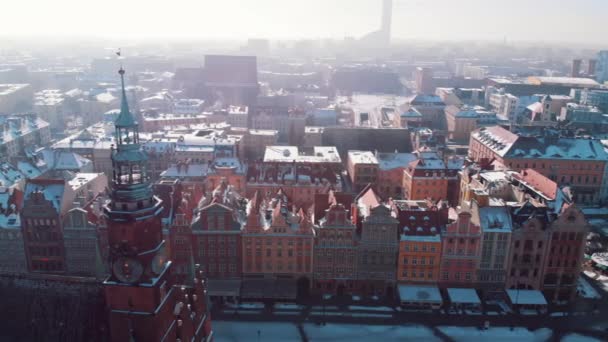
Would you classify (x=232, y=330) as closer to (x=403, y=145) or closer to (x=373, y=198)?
(x=373, y=198)

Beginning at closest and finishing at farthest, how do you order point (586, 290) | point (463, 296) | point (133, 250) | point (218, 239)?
point (133, 250) → point (463, 296) → point (218, 239) → point (586, 290)

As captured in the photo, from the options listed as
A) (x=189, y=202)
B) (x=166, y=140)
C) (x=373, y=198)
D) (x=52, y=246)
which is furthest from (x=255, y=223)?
(x=166, y=140)

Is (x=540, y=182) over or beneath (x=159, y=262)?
beneath

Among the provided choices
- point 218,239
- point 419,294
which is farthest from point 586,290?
point 218,239

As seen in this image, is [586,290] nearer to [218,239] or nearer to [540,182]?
[540,182]

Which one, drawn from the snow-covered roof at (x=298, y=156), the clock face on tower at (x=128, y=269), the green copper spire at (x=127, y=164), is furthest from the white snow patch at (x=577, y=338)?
the snow-covered roof at (x=298, y=156)

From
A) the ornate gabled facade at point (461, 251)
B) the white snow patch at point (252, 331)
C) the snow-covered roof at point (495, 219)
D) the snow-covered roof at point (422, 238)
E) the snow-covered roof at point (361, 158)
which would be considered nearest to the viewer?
the white snow patch at point (252, 331)

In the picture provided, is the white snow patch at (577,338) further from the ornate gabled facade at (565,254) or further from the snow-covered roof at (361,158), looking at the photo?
the snow-covered roof at (361,158)
